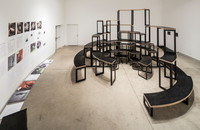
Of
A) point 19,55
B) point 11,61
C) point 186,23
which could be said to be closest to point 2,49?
point 11,61

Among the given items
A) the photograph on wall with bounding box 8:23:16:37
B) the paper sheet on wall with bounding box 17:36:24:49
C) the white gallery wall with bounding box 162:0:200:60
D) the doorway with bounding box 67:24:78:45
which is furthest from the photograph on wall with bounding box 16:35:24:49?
the white gallery wall with bounding box 162:0:200:60

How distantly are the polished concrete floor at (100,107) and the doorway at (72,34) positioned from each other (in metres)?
6.77

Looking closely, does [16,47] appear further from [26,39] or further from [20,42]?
[26,39]

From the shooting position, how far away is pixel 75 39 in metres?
10.8

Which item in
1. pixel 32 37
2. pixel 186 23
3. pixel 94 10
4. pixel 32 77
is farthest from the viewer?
pixel 94 10

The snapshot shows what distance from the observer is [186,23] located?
22.8 ft

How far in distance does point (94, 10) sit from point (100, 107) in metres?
9.05

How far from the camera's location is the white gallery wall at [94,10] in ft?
32.2

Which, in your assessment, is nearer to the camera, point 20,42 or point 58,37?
point 20,42

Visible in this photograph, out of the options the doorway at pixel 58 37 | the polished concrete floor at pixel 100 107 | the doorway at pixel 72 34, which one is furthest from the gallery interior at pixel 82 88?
the doorway at pixel 72 34

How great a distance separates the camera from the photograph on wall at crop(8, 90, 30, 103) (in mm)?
3137

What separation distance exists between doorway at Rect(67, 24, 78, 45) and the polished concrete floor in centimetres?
677

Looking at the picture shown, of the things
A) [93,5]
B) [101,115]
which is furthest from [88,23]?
[101,115]

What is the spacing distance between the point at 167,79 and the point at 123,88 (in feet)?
5.63
